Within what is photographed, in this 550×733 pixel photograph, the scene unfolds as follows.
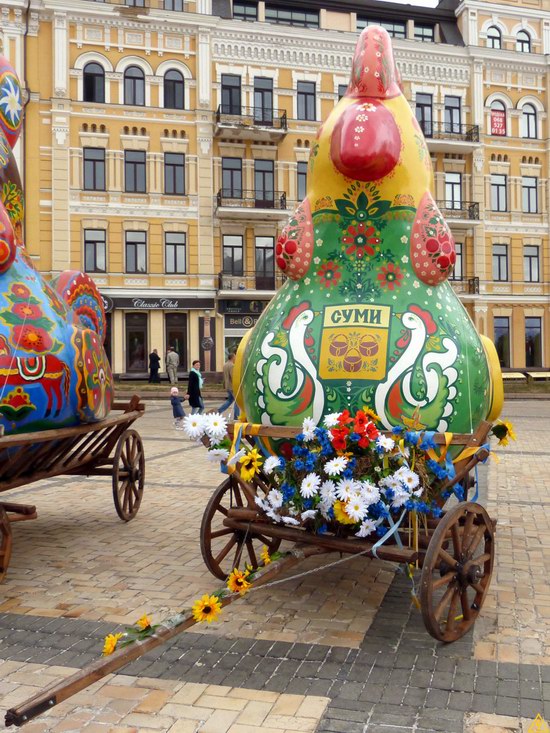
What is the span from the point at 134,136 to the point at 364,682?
25.3m

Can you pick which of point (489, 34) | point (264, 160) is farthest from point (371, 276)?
point (489, 34)

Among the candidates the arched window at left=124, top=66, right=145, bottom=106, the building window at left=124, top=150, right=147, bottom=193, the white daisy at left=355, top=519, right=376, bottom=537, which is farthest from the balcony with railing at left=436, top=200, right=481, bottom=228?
the white daisy at left=355, top=519, right=376, bottom=537

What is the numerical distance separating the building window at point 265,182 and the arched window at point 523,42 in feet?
38.9

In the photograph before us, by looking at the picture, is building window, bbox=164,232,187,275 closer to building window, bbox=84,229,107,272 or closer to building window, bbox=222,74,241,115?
building window, bbox=84,229,107,272

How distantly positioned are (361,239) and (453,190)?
2640cm

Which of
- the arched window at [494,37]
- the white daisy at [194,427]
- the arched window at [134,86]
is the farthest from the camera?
the arched window at [494,37]

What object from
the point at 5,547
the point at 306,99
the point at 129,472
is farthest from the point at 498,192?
the point at 5,547

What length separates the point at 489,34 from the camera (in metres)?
29.2

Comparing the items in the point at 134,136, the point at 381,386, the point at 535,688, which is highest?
the point at 134,136

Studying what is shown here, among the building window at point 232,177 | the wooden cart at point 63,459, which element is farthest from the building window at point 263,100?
the wooden cart at point 63,459

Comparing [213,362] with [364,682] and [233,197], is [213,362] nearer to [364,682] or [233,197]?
[233,197]

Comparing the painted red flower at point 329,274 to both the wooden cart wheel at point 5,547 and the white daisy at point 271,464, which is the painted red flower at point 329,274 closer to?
the white daisy at point 271,464

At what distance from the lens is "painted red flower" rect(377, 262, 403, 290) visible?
434 cm

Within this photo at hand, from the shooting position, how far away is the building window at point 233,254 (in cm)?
2706
